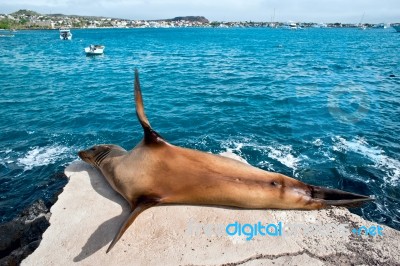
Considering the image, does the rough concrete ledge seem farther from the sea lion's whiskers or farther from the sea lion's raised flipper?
the sea lion's whiskers

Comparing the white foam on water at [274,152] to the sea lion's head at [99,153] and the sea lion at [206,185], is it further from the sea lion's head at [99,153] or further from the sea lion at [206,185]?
the sea lion's head at [99,153]

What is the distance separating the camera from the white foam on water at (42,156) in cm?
1278

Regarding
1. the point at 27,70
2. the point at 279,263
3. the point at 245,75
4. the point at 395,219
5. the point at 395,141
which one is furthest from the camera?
the point at 27,70

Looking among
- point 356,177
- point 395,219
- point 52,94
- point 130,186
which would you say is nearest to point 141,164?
point 130,186

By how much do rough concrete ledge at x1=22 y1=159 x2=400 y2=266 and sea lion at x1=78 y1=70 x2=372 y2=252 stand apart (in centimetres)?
21

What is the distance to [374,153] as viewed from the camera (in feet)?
43.7

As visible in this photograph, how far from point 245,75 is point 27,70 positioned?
22097 mm

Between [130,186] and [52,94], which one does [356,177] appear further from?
[52,94]

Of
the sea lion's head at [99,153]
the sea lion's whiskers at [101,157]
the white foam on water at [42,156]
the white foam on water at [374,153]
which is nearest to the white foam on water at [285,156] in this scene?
the white foam on water at [374,153]

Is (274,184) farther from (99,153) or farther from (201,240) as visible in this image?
(99,153)

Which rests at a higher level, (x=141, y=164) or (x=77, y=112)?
(x=141, y=164)

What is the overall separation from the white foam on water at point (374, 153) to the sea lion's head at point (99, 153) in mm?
8948

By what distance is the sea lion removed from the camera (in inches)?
228

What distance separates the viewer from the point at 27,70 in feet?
111
